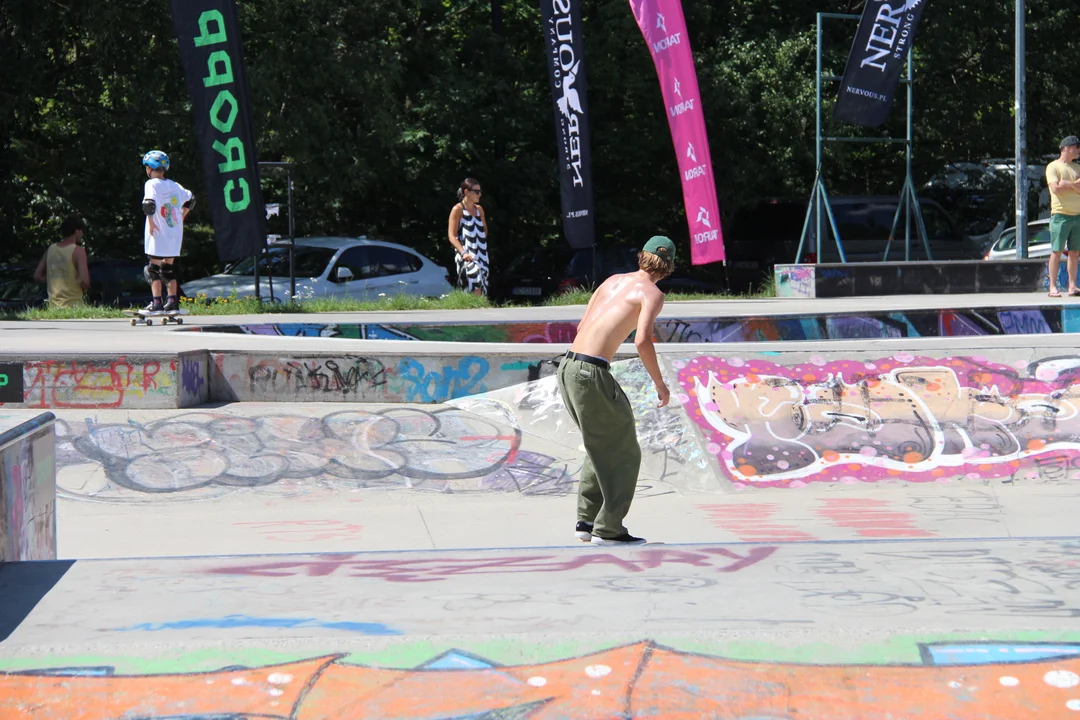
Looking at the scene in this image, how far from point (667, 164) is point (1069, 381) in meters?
16.6

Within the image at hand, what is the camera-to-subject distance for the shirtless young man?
18.4 feet

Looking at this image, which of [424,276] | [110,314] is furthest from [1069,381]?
[424,276]

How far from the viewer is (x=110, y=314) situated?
1270 cm

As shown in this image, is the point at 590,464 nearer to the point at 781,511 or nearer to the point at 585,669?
the point at 781,511

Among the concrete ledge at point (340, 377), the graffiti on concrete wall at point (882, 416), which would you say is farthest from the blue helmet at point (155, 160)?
the graffiti on concrete wall at point (882, 416)

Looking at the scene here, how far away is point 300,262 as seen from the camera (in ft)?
55.7

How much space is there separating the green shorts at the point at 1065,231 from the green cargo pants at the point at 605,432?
7605mm

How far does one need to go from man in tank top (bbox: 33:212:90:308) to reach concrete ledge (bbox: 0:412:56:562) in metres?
8.15

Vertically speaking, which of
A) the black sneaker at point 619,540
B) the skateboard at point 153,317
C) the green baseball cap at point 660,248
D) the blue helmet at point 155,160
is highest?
the blue helmet at point 155,160

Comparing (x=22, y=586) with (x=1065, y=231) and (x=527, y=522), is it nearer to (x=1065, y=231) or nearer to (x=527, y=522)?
(x=527, y=522)

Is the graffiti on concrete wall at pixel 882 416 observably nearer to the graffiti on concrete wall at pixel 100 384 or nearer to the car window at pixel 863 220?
the graffiti on concrete wall at pixel 100 384

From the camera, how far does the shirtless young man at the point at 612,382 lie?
5594mm

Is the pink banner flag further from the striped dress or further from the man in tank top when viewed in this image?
the man in tank top

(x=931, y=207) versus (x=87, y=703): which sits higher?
(x=931, y=207)
